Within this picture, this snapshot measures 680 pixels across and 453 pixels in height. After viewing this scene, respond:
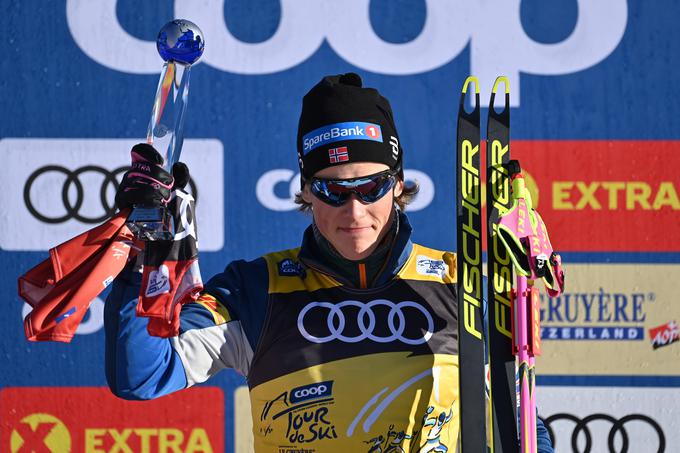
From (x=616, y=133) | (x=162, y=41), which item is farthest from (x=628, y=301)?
(x=162, y=41)

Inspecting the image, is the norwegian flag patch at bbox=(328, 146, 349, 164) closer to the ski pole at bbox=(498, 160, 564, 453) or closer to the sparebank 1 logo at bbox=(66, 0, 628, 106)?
the ski pole at bbox=(498, 160, 564, 453)

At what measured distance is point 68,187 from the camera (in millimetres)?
3137

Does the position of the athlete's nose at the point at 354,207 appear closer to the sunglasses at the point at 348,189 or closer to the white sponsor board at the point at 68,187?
the sunglasses at the point at 348,189

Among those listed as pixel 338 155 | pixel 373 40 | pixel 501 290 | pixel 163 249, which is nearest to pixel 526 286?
pixel 501 290

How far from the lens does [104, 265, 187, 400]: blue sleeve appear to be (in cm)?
173

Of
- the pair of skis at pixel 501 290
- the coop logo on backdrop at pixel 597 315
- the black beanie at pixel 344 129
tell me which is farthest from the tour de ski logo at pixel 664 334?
the black beanie at pixel 344 129

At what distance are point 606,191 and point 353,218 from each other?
4.74ft

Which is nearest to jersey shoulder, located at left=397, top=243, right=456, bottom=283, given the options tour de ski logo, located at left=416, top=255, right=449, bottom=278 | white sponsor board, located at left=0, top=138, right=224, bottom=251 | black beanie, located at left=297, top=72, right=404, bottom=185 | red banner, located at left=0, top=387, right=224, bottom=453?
tour de ski logo, located at left=416, top=255, right=449, bottom=278

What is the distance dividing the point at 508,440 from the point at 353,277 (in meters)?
0.57

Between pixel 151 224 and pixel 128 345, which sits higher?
pixel 151 224

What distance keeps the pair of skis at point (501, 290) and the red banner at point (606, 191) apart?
852mm

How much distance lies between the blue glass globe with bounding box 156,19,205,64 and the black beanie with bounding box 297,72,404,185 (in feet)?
1.07

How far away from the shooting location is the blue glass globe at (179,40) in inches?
74.2

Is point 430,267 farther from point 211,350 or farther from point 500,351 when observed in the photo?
point 211,350
